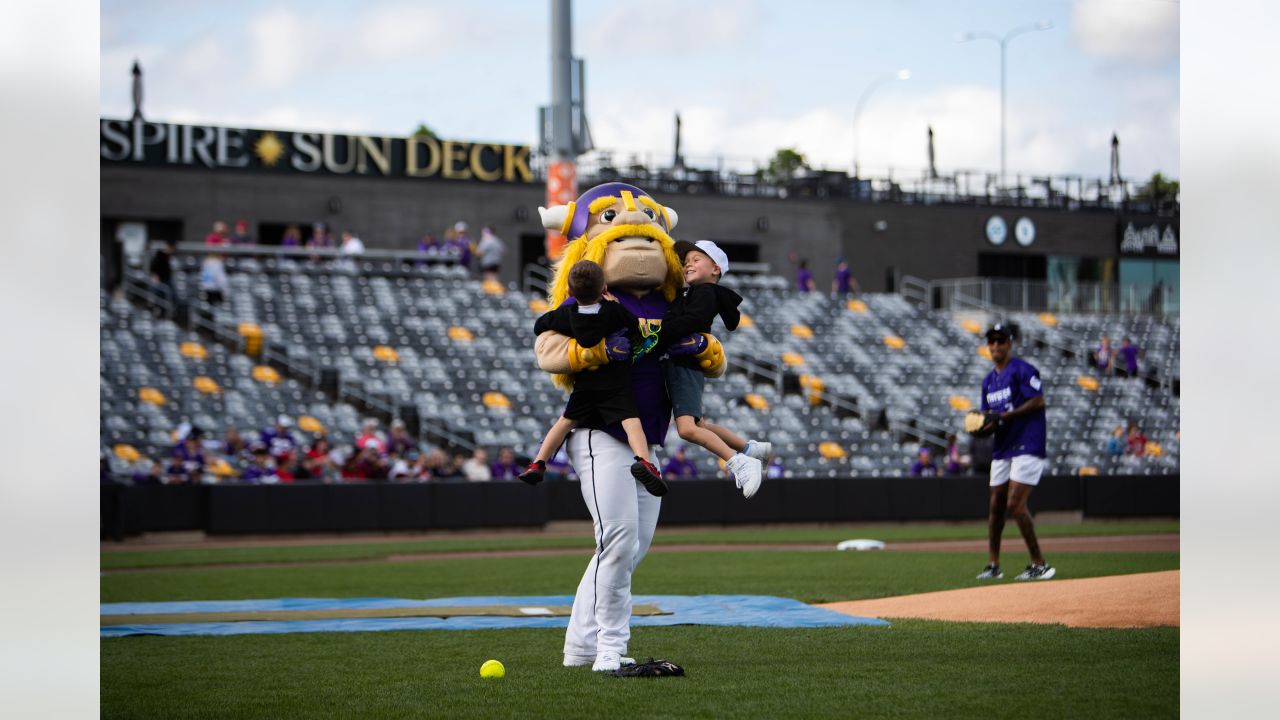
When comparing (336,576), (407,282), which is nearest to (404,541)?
(336,576)

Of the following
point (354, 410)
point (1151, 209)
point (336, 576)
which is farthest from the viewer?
point (1151, 209)

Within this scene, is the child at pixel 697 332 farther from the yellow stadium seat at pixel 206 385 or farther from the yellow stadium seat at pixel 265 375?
the yellow stadium seat at pixel 265 375

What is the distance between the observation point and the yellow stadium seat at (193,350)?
25219mm

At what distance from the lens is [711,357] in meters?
7.38

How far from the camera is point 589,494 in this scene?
7133 millimetres

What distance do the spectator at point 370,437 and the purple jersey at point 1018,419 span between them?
11.8 m

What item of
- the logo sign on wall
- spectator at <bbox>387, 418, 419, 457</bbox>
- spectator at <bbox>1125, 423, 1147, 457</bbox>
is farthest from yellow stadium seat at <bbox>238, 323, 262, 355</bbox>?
the logo sign on wall

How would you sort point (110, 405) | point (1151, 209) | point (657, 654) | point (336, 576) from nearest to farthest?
point (657, 654) < point (336, 576) < point (110, 405) < point (1151, 209)

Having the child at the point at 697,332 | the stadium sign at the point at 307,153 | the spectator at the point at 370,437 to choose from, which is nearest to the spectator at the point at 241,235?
the stadium sign at the point at 307,153

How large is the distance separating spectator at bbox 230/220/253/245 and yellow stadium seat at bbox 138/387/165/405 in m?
8.60

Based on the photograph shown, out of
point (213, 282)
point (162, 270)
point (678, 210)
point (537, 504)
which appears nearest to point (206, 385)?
point (213, 282)

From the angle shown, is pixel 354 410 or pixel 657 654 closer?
pixel 657 654
